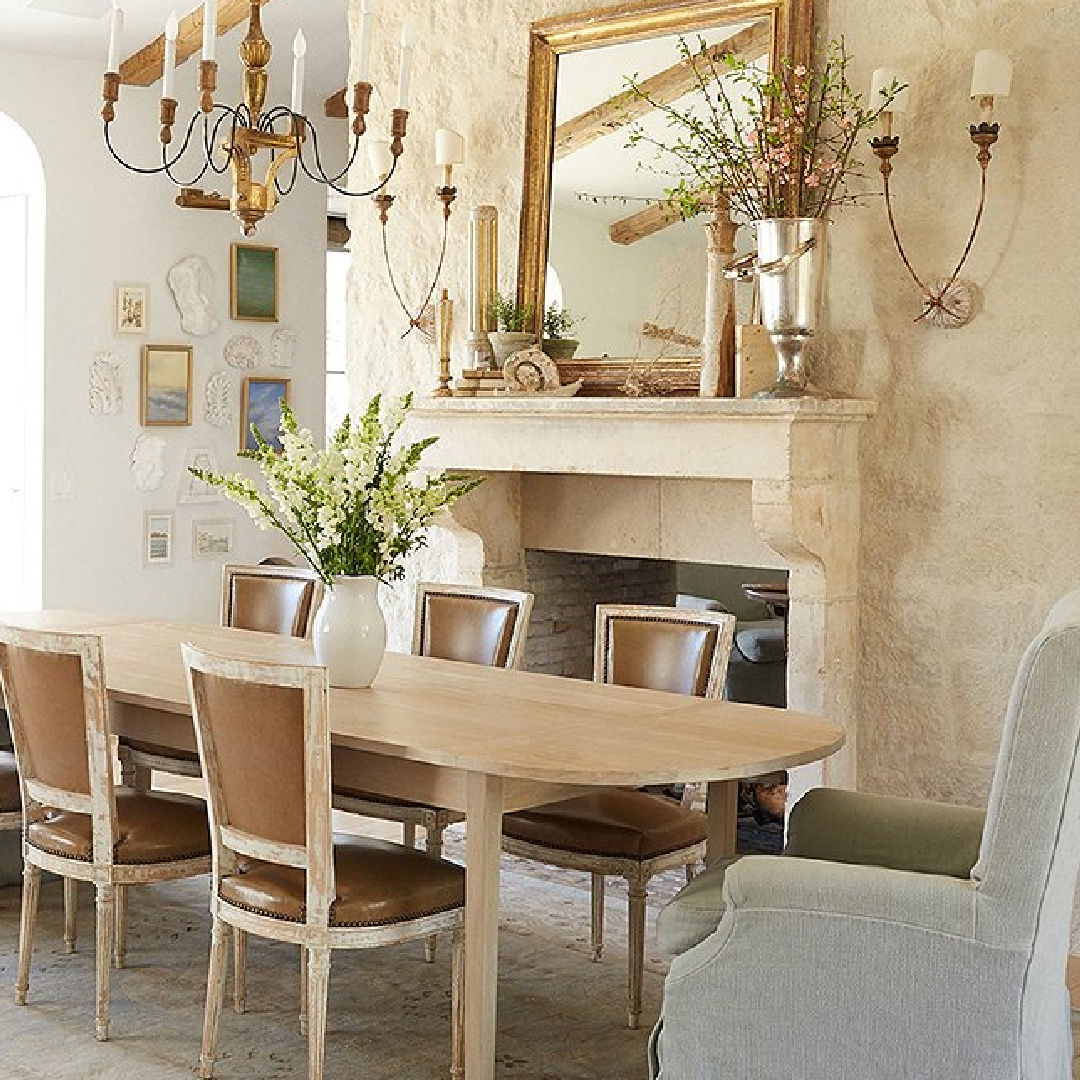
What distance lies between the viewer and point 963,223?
15.1 ft

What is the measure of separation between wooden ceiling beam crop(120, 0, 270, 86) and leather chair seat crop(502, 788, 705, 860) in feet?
12.6

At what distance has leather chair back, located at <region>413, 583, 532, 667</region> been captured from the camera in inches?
177

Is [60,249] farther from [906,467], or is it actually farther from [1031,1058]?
[1031,1058]

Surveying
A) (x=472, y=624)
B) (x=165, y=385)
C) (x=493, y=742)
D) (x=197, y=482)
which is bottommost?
(x=493, y=742)

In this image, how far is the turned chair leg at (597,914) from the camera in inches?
167

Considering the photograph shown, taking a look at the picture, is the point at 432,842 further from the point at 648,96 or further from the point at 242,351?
the point at 242,351

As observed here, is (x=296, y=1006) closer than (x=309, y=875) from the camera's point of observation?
No

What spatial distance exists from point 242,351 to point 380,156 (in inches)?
95.7

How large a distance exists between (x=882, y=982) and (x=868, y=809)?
2.17 ft

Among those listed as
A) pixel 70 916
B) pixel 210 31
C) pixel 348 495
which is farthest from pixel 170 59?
pixel 70 916

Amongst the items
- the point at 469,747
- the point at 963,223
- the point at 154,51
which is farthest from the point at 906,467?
the point at 154,51

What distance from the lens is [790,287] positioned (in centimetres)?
468

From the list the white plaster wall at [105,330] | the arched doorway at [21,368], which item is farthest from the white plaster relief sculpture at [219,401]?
the arched doorway at [21,368]

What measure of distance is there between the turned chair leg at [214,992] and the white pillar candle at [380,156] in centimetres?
324
